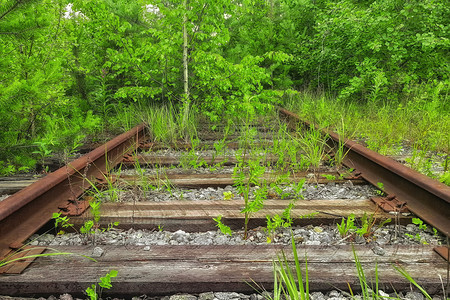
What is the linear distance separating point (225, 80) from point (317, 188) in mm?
2633

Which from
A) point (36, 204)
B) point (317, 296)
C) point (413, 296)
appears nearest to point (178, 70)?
point (36, 204)

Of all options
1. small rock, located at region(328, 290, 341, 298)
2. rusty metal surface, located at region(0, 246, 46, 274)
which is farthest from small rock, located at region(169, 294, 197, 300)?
rusty metal surface, located at region(0, 246, 46, 274)

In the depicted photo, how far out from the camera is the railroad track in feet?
4.76

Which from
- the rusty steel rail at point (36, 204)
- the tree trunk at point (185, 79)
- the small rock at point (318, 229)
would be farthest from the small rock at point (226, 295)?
the tree trunk at point (185, 79)

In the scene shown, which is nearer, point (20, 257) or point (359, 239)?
point (20, 257)

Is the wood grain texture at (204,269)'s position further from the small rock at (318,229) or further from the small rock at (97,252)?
the small rock at (318,229)

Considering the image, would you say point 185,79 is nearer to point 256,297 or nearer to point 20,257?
point 20,257

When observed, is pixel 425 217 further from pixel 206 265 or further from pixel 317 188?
pixel 206 265

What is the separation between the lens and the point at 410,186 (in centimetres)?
244

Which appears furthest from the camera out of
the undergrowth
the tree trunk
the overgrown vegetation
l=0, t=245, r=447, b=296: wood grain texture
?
the tree trunk

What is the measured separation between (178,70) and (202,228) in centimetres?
355

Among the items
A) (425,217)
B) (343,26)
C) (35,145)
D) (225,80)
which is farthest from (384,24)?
(35,145)

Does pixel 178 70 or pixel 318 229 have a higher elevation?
pixel 178 70

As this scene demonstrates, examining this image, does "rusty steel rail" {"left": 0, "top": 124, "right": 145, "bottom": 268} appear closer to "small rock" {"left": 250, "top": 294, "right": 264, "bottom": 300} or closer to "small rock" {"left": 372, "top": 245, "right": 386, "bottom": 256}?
"small rock" {"left": 250, "top": 294, "right": 264, "bottom": 300}
